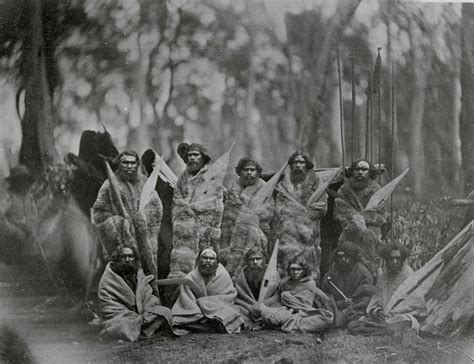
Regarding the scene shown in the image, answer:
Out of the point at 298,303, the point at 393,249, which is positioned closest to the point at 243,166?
the point at 298,303

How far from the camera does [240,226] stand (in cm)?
711

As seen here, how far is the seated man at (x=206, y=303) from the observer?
22.5 feet

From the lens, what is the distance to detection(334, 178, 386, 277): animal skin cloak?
7.18m

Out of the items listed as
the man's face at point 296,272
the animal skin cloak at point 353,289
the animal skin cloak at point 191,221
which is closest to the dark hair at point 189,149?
the animal skin cloak at point 191,221

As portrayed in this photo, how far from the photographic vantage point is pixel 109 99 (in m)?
7.24

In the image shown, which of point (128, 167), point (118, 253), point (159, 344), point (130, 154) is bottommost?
point (159, 344)

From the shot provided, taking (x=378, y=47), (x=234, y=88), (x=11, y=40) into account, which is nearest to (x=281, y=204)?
(x=234, y=88)

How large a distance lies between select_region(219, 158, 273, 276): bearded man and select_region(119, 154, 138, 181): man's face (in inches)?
39.1

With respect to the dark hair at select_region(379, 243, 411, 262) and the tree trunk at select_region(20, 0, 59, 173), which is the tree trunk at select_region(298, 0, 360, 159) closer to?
the dark hair at select_region(379, 243, 411, 262)

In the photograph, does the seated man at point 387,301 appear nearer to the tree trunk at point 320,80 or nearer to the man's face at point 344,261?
the man's face at point 344,261

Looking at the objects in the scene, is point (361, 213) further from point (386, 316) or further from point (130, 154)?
point (130, 154)

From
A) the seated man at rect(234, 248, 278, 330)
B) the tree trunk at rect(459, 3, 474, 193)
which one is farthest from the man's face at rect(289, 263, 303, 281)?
the tree trunk at rect(459, 3, 474, 193)

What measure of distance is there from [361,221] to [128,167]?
2492 millimetres

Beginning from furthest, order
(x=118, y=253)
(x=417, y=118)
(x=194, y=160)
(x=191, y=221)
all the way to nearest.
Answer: (x=417, y=118) < (x=194, y=160) < (x=191, y=221) < (x=118, y=253)
